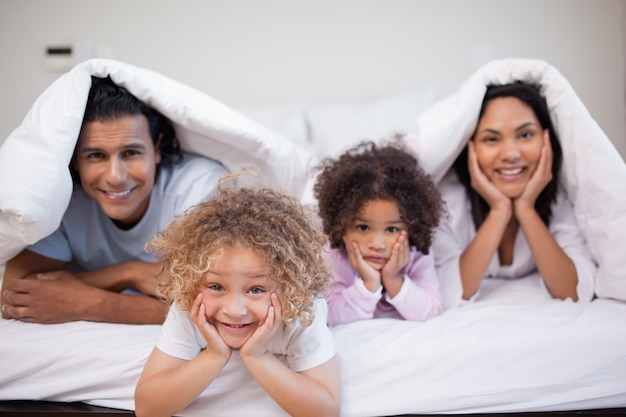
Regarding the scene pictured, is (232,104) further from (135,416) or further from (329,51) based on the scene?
(135,416)

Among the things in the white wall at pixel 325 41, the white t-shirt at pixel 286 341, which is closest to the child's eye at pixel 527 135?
the white t-shirt at pixel 286 341

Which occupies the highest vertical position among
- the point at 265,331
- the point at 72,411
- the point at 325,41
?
the point at 325,41

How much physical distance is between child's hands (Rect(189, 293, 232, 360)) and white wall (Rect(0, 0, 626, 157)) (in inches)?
50.6

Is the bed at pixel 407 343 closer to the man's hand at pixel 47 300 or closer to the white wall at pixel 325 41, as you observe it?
the man's hand at pixel 47 300

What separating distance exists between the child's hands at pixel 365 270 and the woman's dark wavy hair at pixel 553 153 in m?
0.42

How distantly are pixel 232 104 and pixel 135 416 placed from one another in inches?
51.4

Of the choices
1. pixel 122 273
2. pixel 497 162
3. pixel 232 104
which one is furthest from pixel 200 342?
pixel 232 104

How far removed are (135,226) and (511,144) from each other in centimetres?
86

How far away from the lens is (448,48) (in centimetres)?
194

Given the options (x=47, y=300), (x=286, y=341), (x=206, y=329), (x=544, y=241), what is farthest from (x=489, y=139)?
(x=47, y=300)

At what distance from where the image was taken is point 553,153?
1.27 meters

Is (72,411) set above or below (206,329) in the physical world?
below

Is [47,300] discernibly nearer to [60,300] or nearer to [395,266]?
[60,300]

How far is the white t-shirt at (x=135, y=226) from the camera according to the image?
1.20 metres
